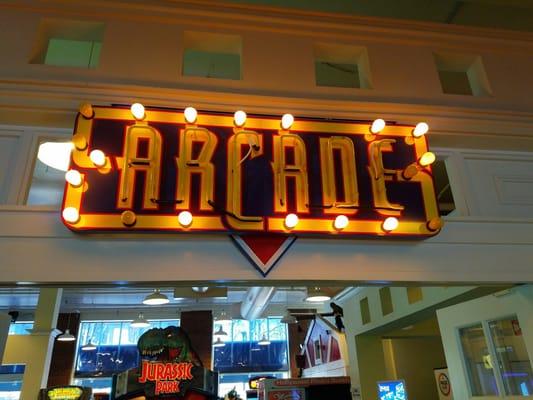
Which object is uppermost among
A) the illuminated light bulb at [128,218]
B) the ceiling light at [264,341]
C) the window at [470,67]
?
the window at [470,67]

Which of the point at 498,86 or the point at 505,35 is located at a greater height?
the point at 505,35

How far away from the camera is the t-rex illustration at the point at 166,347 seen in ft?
9.25

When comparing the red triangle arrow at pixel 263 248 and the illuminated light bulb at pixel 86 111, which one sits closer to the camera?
the red triangle arrow at pixel 263 248

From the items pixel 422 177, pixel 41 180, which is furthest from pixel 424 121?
pixel 41 180

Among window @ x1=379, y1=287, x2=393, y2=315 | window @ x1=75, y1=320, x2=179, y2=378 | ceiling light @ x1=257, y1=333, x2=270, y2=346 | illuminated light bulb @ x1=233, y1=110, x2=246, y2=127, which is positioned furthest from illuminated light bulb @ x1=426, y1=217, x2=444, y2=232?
window @ x1=75, y1=320, x2=179, y2=378

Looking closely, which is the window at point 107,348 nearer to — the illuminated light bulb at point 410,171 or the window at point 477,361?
the window at point 477,361

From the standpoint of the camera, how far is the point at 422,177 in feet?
10.3

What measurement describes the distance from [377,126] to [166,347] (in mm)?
2136

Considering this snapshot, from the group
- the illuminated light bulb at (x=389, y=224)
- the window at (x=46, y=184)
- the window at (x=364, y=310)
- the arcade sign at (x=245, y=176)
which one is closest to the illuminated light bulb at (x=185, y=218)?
the arcade sign at (x=245, y=176)

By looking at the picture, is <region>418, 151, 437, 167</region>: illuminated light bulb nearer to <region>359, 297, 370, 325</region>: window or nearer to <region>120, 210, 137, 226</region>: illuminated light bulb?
<region>120, 210, 137, 226</region>: illuminated light bulb

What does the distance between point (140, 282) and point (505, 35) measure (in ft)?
11.9

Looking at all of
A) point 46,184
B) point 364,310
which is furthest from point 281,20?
point 364,310

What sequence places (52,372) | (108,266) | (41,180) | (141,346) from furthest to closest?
1. (52,372)
2. (41,180)
3. (141,346)
4. (108,266)

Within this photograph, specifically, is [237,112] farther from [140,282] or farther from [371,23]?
[371,23]
